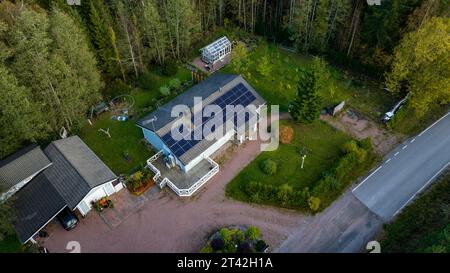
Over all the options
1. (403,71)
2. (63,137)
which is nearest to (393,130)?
(403,71)

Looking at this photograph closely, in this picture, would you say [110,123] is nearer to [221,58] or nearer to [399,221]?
[221,58]

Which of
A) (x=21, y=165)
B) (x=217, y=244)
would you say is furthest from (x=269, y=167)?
(x=21, y=165)

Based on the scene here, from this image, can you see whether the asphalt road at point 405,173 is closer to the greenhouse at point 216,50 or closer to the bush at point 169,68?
the greenhouse at point 216,50

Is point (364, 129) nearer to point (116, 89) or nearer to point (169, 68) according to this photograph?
point (169, 68)

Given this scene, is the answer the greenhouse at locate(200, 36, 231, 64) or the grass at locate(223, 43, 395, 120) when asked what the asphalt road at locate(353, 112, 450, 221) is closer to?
the grass at locate(223, 43, 395, 120)

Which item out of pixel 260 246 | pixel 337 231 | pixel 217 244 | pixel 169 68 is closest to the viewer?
pixel 217 244
